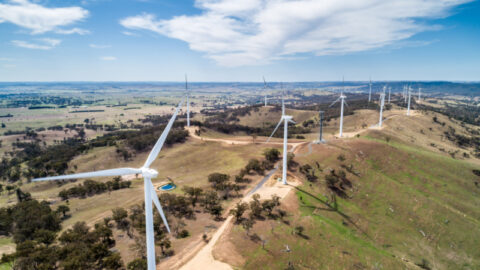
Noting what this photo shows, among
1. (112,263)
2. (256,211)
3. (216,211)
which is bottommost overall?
(216,211)

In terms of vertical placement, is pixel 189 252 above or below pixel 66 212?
above

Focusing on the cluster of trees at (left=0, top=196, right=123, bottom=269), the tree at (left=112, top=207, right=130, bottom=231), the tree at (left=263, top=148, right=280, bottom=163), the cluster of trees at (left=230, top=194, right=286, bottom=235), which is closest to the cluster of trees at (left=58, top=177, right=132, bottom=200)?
the cluster of trees at (left=0, top=196, right=123, bottom=269)

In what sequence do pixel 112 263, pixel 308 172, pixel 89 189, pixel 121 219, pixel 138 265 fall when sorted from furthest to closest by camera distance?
pixel 89 189 → pixel 308 172 → pixel 121 219 → pixel 112 263 → pixel 138 265

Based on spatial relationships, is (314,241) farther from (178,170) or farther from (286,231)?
→ (178,170)

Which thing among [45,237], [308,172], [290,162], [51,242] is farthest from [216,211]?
[308,172]

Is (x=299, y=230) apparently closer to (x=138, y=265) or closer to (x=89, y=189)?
(x=138, y=265)

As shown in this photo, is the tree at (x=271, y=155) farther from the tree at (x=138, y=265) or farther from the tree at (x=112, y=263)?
the tree at (x=112, y=263)

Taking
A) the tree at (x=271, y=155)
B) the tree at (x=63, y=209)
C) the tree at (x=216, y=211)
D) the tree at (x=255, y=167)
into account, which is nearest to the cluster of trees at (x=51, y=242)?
the tree at (x=63, y=209)

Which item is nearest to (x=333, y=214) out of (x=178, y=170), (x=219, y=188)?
(x=219, y=188)
